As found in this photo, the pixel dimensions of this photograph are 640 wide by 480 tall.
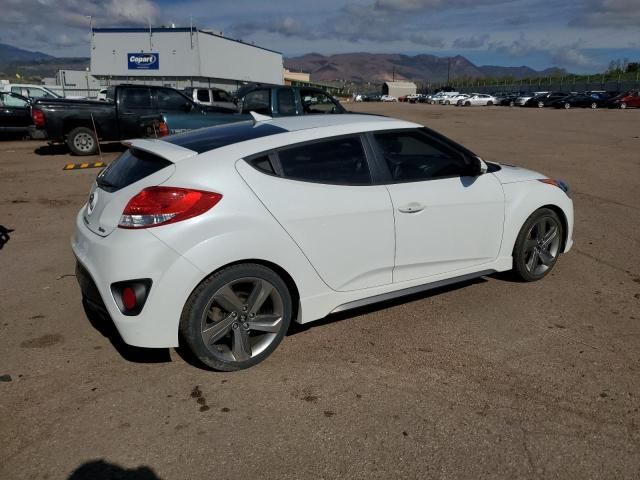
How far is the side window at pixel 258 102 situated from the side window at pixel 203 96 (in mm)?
7406

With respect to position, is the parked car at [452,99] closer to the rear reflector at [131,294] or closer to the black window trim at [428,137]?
the black window trim at [428,137]

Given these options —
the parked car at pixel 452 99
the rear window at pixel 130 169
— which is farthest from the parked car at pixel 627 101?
the rear window at pixel 130 169

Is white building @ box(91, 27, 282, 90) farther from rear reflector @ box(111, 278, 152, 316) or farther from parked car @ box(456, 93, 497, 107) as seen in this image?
rear reflector @ box(111, 278, 152, 316)

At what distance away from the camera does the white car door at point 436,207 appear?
3.95 metres

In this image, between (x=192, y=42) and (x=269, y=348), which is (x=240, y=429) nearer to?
(x=269, y=348)

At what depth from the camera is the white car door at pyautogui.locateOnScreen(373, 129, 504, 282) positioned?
156 inches

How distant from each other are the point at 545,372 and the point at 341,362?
132cm

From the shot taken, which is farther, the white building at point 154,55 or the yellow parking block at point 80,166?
the white building at point 154,55

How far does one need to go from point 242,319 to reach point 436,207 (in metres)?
1.68

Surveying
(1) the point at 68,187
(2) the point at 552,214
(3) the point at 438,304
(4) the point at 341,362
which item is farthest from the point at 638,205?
(1) the point at 68,187

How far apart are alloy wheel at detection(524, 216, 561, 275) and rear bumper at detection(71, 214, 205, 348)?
123 inches

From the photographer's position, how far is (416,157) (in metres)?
4.21

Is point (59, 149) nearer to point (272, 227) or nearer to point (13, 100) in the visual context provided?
point (13, 100)

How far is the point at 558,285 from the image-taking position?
195 inches
